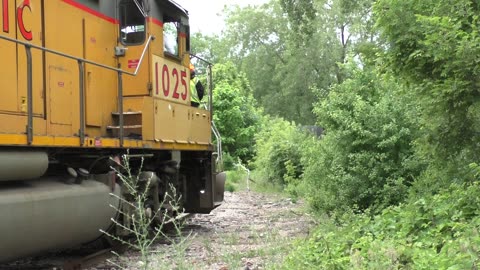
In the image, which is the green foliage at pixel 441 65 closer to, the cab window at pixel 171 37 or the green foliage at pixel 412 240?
the green foliage at pixel 412 240

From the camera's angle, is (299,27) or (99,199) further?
(299,27)

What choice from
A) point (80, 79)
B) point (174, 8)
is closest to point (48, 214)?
point (80, 79)

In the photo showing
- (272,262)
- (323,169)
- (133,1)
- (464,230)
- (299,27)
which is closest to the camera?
(464,230)

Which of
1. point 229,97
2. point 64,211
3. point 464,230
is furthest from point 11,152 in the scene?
point 229,97

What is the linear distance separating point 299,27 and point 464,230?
628 inches

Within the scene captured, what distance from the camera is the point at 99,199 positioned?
19.9 feet

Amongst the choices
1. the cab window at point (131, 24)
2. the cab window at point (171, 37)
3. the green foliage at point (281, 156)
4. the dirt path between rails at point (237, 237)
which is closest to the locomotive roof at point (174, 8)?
the cab window at point (171, 37)

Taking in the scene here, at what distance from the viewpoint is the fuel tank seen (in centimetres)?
475

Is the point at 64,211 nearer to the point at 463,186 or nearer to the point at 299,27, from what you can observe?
the point at 463,186

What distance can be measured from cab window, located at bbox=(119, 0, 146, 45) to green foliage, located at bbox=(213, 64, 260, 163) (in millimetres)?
18531

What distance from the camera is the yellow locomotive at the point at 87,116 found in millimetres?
5090

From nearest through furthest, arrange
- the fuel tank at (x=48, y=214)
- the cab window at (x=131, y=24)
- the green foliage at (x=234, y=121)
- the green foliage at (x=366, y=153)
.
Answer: the fuel tank at (x=48, y=214) → the cab window at (x=131, y=24) → the green foliage at (x=366, y=153) → the green foliage at (x=234, y=121)

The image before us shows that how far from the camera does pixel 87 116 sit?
696 cm

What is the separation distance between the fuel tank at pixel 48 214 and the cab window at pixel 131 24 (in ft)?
8.60
